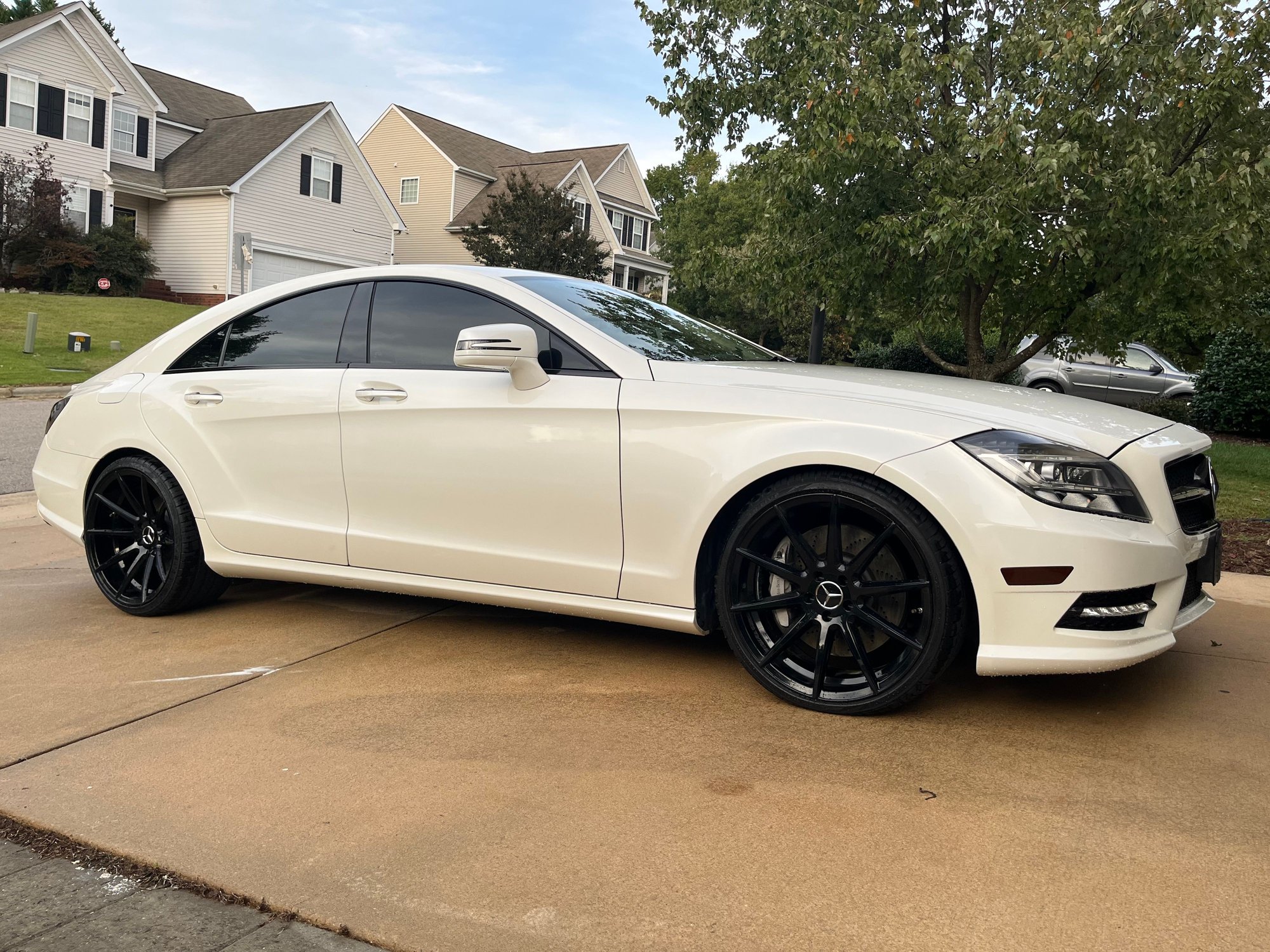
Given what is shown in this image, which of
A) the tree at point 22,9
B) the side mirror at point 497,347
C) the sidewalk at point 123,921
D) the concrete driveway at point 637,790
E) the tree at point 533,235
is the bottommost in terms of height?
the sidewalk at point 123,921

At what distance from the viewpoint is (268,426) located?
15.1 ft

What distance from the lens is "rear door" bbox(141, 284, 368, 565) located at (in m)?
4.50

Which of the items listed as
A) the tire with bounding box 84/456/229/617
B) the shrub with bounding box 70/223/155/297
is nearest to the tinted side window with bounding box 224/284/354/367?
the tire with bounding box 84/456/229/617

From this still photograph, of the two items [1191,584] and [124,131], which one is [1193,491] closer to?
[1191,584]

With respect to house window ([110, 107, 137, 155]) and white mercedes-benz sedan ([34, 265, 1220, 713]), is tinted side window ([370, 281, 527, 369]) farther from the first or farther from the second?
house window ([110, 107, 137, 155])

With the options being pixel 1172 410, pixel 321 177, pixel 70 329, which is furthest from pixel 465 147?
pixel 1172 410

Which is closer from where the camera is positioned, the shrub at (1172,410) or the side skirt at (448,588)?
the side skirt at (448,588)

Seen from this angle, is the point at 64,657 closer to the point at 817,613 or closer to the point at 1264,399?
the point at 817,613

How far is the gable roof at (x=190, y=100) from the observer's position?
37.9 metres

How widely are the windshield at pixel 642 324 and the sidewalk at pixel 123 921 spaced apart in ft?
7.71

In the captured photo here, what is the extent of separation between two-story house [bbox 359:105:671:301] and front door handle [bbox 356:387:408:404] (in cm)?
3659

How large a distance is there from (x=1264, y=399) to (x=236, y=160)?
99.2 feet

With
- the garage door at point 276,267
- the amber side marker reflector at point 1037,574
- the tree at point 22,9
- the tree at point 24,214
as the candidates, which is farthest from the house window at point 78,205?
the amber side marker reflector at point 1037,574

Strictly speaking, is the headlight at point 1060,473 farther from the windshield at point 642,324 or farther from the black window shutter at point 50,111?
the black window shutter at point 50,111
